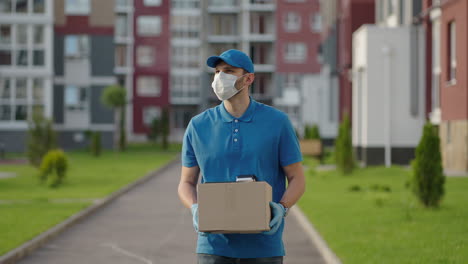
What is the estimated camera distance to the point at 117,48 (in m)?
75.4

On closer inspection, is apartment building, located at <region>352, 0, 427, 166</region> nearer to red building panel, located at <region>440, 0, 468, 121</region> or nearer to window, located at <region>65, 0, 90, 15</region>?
red building panel, located at <region>440, 0, 468, 121</region>

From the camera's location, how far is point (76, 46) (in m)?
53.5

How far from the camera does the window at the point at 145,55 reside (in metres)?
76.6

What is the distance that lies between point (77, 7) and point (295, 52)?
27.2 metres

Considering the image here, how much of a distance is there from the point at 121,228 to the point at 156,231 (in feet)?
2.56

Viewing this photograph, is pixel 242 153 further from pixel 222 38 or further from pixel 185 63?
pixel 185 63

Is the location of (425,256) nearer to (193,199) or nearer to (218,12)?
(193,199)

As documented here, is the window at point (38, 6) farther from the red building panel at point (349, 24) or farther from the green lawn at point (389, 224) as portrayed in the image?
the green lawn at point (389, 224)

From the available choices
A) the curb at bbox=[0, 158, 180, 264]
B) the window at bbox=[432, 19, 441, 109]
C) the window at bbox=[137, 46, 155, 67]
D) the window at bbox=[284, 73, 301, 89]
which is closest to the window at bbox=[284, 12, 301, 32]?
Answer: the window at bbox=[284, 73, 301, 89]

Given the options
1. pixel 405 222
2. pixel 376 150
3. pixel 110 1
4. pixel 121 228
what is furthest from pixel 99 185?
pixel 110 1

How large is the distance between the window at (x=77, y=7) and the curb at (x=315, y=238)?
40191 millimetres

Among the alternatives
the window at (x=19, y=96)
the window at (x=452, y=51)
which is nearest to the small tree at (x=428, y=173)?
the window at (x=452, y=51)

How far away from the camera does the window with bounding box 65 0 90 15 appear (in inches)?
2108

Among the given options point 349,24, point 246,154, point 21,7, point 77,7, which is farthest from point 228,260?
point 77,7
